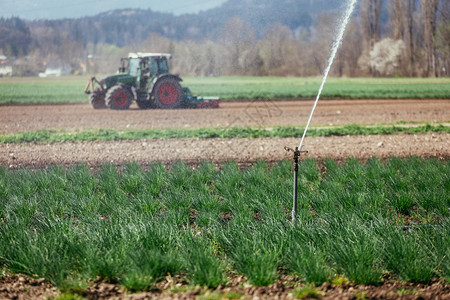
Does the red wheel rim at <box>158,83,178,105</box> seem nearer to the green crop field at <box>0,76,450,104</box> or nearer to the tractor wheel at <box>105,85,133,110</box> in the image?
the tractor wheel at <box>105,85,133,110</box>

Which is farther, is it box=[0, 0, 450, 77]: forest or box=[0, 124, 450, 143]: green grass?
box=[0, 0, 450, 77]: forest

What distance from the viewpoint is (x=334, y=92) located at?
19250mm

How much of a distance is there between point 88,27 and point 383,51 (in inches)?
376

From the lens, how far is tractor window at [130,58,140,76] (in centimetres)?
1324

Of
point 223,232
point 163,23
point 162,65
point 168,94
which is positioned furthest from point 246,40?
point 223,232

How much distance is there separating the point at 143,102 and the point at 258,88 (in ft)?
28.3

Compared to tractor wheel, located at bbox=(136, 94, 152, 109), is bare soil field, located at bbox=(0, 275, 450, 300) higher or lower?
lower

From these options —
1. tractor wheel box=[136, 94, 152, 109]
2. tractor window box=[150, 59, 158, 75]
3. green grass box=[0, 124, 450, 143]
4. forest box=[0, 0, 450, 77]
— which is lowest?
green grass box=[0, 124, 450, 143]

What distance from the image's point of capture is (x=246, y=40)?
11.6 meters

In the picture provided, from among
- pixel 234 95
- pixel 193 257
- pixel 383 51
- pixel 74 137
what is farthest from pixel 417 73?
pixel 193 257

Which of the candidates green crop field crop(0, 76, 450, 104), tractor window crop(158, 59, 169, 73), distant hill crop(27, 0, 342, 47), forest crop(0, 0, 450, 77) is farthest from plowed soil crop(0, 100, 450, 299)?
distant hill crop(27, 0, 342, 47)

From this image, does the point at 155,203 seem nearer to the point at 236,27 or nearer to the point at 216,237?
the point at 216,237

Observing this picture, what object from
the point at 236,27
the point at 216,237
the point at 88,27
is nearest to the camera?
the point at 216,237

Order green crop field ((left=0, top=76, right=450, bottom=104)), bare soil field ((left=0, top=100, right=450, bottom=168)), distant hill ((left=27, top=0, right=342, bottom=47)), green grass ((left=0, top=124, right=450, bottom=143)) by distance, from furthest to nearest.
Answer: green crop field ((left=0, top=76, right=450, bottom=104)) → distant hill ((left=27, top=0, right=342, bottom=47)) → green grass ((left=0, top=124, right=450, bottom=143)) → bare soil field ((left=0, top=100, right=450, bottom=168))
